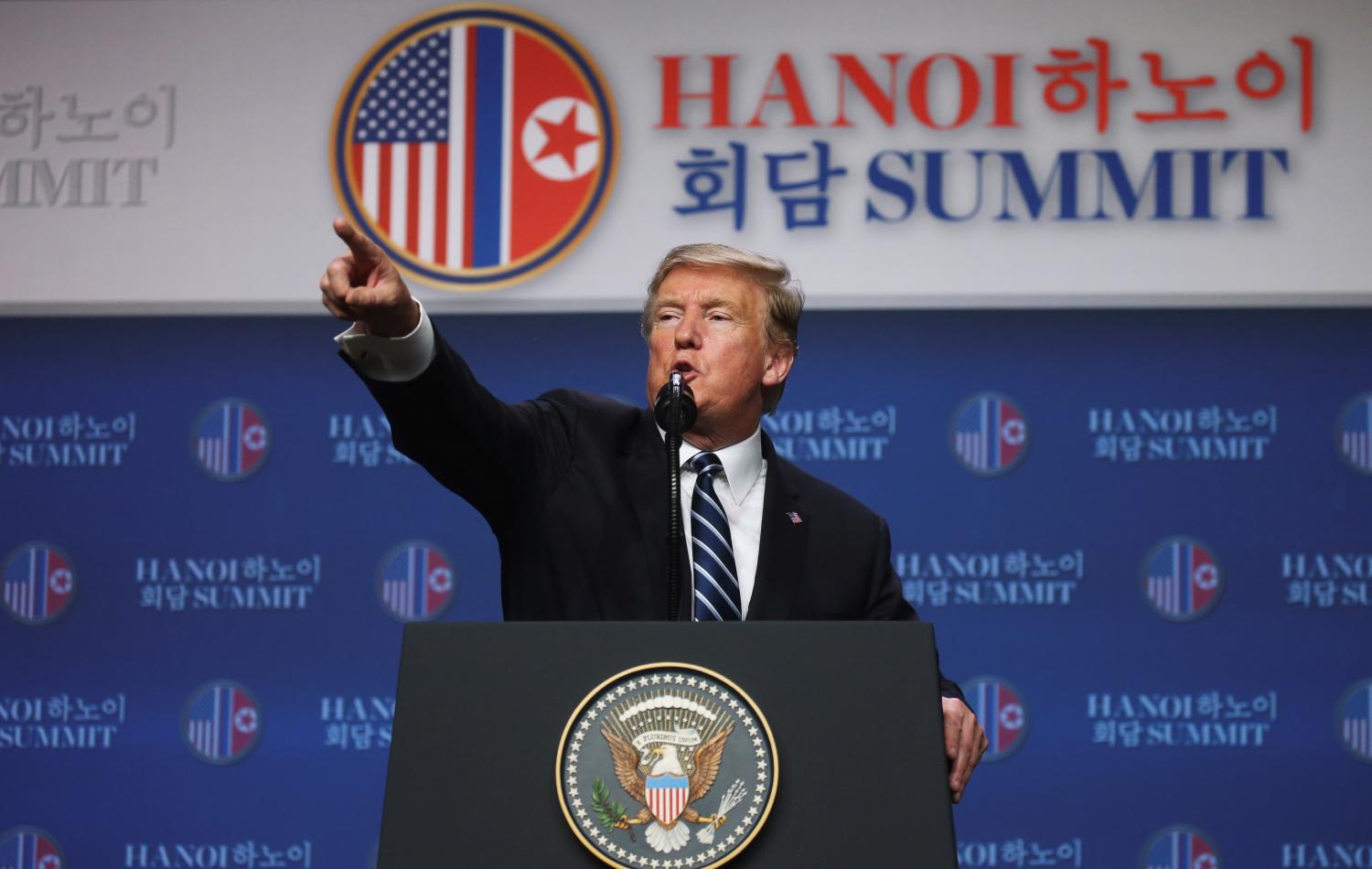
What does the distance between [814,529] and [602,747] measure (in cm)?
69

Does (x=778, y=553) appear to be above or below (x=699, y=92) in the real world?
below

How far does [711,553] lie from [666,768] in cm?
51

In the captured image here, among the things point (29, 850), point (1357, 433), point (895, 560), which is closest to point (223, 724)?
point (29, 850)

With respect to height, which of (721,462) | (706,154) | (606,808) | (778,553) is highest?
(706,154)

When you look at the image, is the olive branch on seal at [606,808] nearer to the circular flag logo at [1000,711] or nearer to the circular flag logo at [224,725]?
the circular flag logo at [1000,711]

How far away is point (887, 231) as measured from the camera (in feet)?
11.7

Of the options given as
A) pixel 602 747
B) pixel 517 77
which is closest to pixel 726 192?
pixel 517 77

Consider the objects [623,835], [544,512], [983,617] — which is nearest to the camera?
[623,835]

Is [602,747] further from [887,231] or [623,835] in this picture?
[887,231]

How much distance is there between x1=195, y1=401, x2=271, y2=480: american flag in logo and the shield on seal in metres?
2.66

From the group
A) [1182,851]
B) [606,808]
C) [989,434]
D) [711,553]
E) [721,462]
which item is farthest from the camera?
[989,434]

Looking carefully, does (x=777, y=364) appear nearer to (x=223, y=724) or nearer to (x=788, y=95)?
(x=788, y=95)

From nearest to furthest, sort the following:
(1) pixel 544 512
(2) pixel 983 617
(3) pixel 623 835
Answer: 1. (3) pixel 623 835
2. (1) pixel 544 512
3. (2) pixel 983 617

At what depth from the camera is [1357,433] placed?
3502 mm
